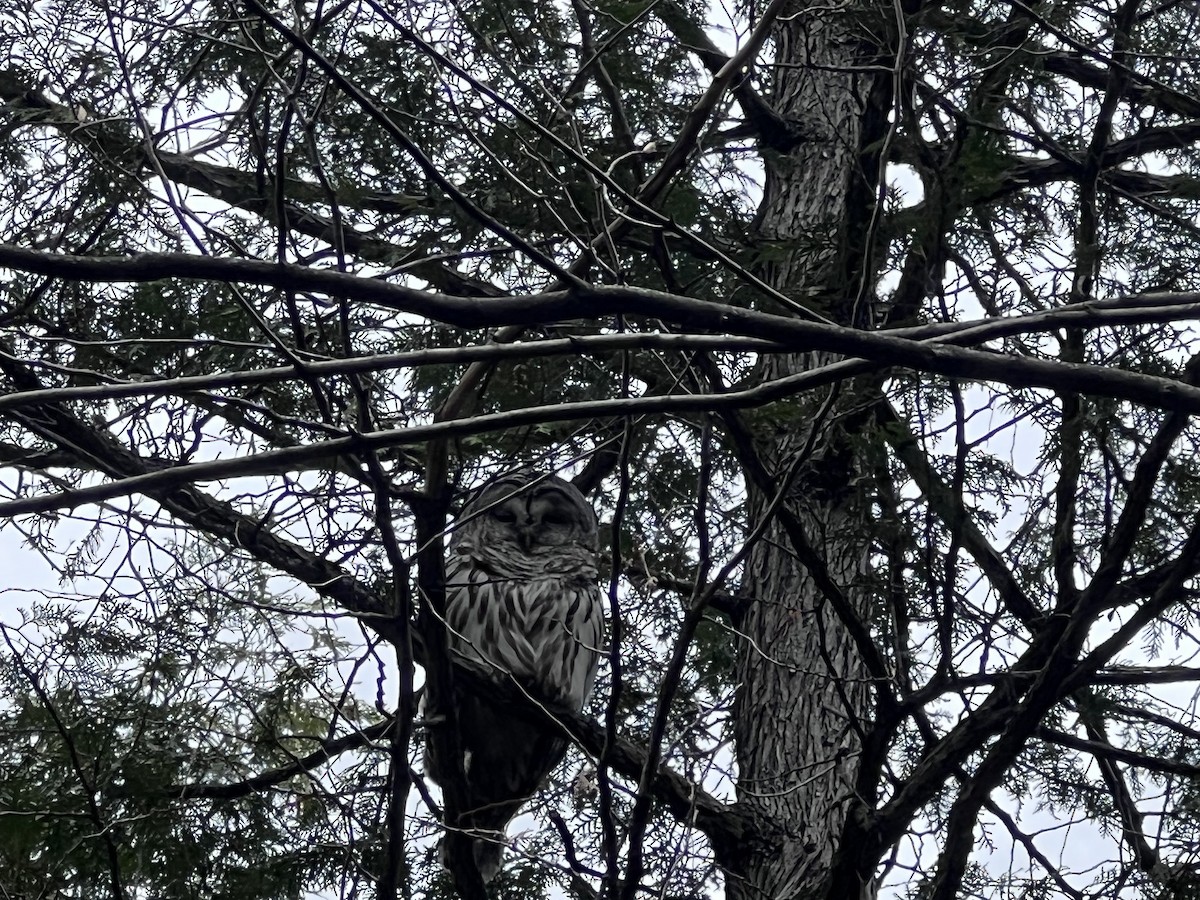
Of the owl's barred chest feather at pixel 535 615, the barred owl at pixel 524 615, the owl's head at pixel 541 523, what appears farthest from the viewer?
the owl's head at pixel 541 523

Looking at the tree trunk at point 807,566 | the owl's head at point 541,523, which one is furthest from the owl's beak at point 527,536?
the tree trunk at point 807,566

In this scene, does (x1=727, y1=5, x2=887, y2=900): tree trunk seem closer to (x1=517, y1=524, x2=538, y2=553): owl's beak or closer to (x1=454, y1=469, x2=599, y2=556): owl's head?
(x1=454, y1=469, x2=599, y2=556): owl's head

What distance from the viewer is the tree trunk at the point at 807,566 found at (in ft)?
11.9

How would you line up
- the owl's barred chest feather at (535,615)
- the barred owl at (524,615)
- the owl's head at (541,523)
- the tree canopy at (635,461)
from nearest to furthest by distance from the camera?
the tree canopy at (635,461) < the barred owl at (524,615) < the owl's barred chest feather at (535,615) < the owl's head at (541,523)


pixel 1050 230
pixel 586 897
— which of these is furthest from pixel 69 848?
pixel 1050 230

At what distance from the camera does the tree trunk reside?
362cm

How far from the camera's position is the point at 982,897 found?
394cm

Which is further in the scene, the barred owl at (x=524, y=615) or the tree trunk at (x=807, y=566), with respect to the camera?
the barred owl at (x=524, y=615)

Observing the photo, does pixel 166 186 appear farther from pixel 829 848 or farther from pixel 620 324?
pixel 829 848

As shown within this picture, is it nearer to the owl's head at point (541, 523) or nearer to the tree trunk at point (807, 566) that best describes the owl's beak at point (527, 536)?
the owl's head at point (541, 523)

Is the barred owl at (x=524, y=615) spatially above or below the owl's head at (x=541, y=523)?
below

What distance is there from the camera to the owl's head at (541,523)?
545cm

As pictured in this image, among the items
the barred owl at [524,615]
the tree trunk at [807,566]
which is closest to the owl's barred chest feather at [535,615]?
the barred owl at [524,615]

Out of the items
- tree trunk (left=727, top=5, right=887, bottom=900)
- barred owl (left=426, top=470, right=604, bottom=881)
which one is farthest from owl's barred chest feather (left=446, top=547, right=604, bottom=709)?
tree trunk (left=727, top=5, right=887, bottom=900)
